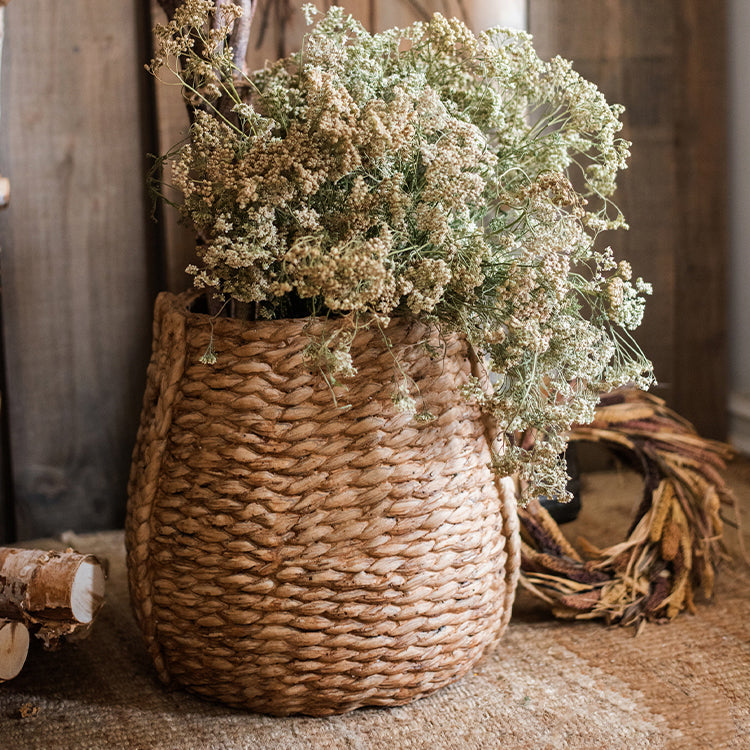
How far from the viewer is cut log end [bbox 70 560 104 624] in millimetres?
913

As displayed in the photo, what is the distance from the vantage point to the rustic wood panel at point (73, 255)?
51.8 inches

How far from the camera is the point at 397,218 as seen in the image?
78 centimetres

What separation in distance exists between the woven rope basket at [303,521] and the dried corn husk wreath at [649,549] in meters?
0.23

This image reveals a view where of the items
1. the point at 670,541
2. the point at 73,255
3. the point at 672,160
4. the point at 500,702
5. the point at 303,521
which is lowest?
the point at 500,702

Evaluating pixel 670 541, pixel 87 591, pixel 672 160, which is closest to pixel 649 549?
pixel 670 541

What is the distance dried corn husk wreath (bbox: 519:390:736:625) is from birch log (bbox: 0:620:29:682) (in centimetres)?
59

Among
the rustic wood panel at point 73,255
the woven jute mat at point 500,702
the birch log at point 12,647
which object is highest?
the rustic wood panel at point 73,255

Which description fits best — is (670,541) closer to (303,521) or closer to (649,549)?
(649,549)

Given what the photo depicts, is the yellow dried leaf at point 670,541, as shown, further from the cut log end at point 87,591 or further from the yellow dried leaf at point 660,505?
the cut log end at point 87,591

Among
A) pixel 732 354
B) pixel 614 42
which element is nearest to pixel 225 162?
pixel 614 42

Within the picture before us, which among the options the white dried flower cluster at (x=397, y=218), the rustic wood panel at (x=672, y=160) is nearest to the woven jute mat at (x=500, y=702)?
the white dried flower cluster at (x=397, y=218)

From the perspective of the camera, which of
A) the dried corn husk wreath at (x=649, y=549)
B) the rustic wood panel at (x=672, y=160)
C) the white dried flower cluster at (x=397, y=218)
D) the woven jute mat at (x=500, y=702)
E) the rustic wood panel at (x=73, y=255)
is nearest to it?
the white dried flower cluster at (x=397, y=218)

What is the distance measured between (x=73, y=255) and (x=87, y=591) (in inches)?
24.4

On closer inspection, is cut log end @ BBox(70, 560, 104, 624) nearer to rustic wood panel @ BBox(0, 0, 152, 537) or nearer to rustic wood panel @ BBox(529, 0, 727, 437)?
rustic wood panel @ BBox(0, 0, 152, 537)
